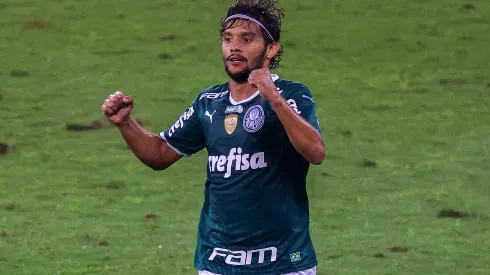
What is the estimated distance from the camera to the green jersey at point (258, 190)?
4254 millimetres

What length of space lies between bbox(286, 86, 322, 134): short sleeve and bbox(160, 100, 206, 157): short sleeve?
0.49 m

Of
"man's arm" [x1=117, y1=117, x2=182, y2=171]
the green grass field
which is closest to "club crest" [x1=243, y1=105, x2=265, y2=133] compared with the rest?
"man's arm" [x1=117, y1=117, x2=182, y2=171]

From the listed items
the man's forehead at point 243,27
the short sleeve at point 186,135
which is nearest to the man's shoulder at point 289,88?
the man's forehead at point 243,27

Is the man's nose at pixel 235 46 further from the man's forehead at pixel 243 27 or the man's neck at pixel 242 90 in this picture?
the man's neck at pixel 242 90

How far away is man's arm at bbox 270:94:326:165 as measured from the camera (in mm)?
3975

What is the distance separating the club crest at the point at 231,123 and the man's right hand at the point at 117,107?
403 millimetres

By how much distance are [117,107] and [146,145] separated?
226mm

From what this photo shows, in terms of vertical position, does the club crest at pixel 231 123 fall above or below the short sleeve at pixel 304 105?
below

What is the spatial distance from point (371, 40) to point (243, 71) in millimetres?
6852

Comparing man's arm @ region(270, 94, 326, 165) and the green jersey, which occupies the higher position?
man's arm @ region(270, 94, 326, 165)

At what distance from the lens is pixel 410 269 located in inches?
266

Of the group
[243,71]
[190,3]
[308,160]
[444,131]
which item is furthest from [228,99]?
[190,3]

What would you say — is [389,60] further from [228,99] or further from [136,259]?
[228,99]

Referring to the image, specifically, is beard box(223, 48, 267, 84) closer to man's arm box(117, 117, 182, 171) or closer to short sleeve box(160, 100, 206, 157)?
short sleeve box(160, 100, 206, 157)
